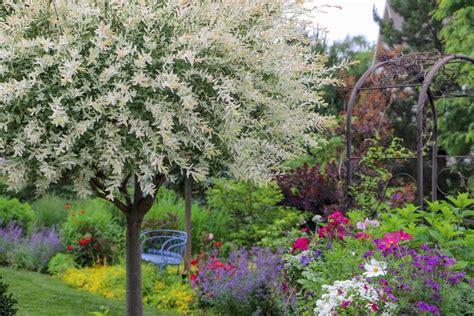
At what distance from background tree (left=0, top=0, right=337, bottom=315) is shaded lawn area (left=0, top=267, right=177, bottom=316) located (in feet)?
8.67

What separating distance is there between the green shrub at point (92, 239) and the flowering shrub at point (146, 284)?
9.7 inches

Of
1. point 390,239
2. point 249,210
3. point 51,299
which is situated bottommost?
point 51,299

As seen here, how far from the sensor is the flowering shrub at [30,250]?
8781 mm

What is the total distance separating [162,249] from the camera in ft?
25.1

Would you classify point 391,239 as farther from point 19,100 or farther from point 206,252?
point 206,252

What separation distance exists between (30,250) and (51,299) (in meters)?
1.83

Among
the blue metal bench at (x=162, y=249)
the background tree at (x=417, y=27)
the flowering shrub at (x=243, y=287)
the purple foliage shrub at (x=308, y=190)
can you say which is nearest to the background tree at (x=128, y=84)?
the flowering shrub at (x=243, y=287)

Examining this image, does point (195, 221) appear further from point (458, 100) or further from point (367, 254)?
point (367, 254)

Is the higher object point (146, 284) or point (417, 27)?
point (417, 27)

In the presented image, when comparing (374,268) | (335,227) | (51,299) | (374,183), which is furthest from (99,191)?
(374,183)

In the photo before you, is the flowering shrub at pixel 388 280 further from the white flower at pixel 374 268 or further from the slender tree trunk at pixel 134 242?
the slender tree trunk at pixel 134 242

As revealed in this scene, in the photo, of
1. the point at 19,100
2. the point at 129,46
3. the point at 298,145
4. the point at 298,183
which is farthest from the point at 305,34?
the point at 298,183

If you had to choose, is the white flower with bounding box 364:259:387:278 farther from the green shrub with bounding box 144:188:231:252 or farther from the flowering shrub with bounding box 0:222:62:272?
the flowering shrub with bounding box 0:222:62:272

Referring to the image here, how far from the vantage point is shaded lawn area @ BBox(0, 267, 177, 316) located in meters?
6.63
